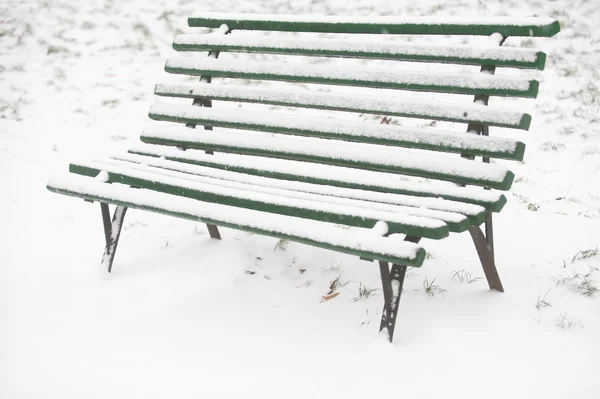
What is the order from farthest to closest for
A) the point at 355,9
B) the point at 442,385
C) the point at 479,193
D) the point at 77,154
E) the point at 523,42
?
1. the point at 355,9
2. the point at 523,42
3. the point at 77,154
4. the point at 479,193
5. the point at 442,385

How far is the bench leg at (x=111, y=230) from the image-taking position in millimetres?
2974

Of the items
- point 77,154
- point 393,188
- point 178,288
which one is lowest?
point 77,154

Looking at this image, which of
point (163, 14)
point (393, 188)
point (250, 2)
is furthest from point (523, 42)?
point (393, 188)

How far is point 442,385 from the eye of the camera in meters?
2.21

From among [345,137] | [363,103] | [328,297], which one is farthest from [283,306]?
[363,103]

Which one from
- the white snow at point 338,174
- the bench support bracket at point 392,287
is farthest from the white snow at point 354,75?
the bench support bracket at point 392,287

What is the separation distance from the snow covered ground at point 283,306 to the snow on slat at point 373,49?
38.7 inches

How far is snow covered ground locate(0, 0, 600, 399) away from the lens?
2.28 metres

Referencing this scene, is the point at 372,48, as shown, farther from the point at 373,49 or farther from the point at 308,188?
the point at 308,188

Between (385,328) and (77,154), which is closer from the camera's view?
(385,328)

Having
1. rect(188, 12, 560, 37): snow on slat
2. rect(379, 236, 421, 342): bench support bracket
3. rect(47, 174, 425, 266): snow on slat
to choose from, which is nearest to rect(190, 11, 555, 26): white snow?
rect(188, 12, 560, 37): snow on slat

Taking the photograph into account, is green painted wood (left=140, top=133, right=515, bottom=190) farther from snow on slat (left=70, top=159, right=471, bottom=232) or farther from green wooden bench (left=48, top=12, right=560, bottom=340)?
snow on slat (left=70, top=159, right=471, bottom=232)

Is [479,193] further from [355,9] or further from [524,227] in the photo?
[355,9]

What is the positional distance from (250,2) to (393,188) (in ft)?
18.9
